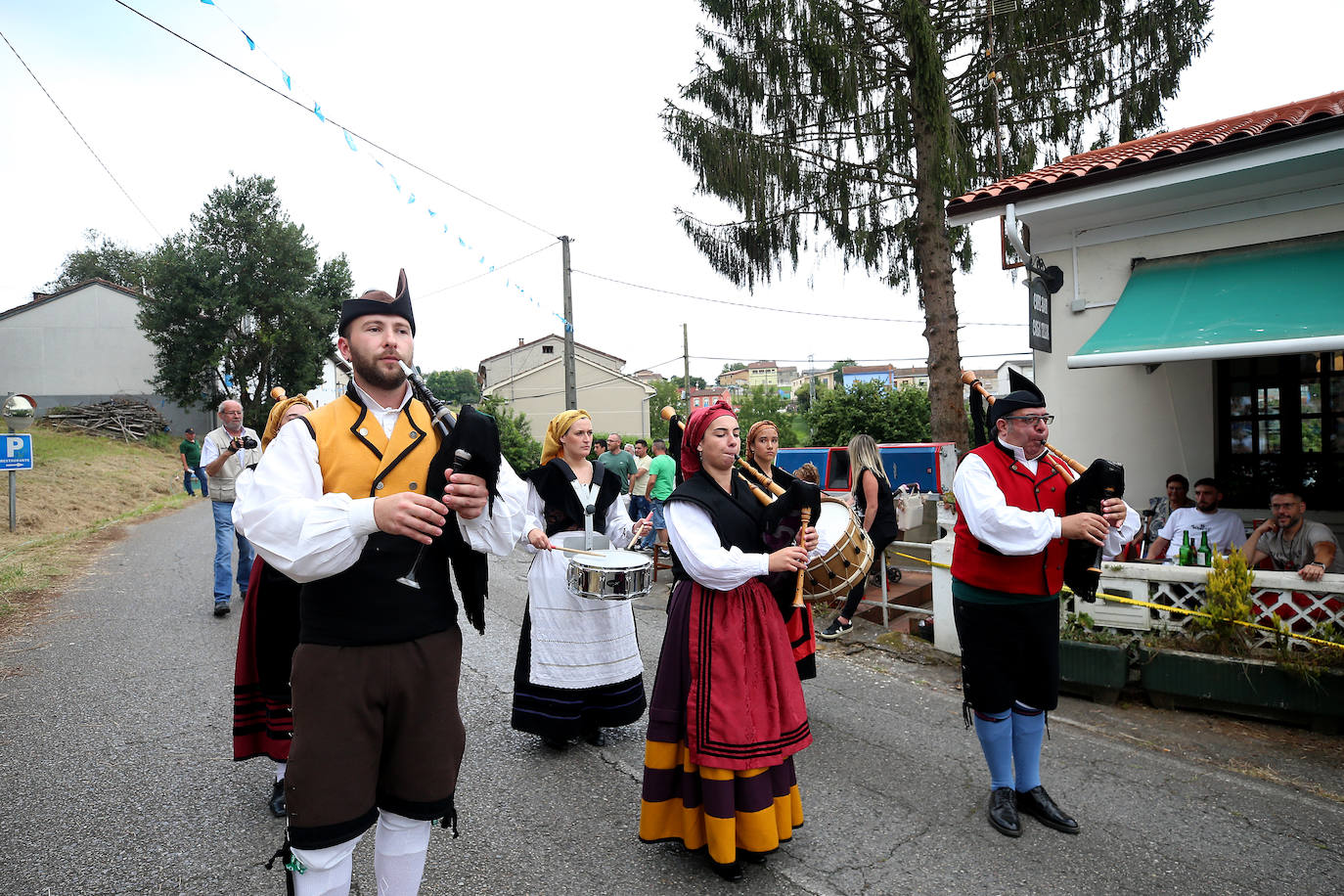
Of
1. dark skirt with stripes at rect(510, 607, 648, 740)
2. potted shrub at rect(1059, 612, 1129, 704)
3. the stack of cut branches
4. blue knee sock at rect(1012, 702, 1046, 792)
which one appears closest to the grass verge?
the stack of cut branches

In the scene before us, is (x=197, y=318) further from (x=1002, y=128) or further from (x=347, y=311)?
(x=347, y=311)

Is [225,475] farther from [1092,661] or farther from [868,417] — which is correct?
[868,417]

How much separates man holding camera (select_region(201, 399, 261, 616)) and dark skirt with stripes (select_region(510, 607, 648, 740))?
9.93 ft

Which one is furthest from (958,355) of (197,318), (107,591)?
(197,318)

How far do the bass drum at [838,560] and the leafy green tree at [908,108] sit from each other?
6076 mm

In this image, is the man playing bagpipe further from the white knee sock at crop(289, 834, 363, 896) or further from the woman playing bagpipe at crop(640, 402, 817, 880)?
the woman playing bagpipe at crop(640, 402, 817, 880)

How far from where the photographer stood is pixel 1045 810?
11.3ft

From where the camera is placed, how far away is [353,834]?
2.10 metres

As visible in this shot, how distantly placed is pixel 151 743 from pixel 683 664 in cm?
319

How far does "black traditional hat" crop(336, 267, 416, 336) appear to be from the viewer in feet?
7.40

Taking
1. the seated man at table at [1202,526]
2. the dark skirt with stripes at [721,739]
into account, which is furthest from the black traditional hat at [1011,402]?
the seated man at table at [1202,526]

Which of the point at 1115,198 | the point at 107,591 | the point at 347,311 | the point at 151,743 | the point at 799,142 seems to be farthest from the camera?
the point at 799,142

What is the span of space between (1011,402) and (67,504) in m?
18.0

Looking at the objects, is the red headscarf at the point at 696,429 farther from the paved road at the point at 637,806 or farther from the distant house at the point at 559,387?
the distant house at the point at 559,387
